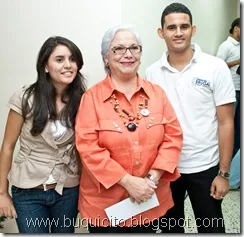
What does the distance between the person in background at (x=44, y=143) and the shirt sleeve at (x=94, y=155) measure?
10 cm

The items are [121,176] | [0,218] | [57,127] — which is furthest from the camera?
[0,218]

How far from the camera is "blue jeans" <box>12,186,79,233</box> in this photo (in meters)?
1.06

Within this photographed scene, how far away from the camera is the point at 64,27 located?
1.20 meters

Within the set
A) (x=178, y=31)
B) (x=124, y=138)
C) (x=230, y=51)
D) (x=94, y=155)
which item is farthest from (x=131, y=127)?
(x=230, y=51)

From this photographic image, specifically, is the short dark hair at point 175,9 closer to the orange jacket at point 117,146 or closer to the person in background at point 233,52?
the person in background at point 233,52

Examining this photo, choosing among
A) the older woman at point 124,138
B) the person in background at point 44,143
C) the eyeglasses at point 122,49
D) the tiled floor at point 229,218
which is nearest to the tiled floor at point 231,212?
the tiled floor at point 229,218

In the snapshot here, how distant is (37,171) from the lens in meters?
1.05

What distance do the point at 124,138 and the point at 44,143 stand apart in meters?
0.31

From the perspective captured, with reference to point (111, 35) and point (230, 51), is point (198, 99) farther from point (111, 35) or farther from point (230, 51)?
point (111, 35)

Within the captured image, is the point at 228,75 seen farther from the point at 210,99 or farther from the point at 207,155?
the point at 207,155

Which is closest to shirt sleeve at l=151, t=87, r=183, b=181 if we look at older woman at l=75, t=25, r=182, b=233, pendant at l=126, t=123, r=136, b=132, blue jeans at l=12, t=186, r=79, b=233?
older woman at l=75, t=25, r=182, b=233

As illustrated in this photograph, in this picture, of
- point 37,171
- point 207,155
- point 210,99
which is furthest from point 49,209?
point 210,99

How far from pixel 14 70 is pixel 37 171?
465mm

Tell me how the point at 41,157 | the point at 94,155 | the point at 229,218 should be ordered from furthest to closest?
the point at 229,218, the point at 41,157, the point at 94,155
